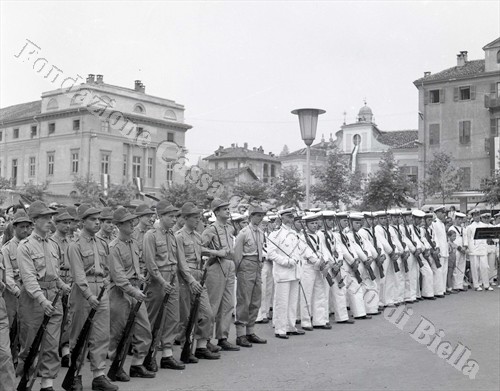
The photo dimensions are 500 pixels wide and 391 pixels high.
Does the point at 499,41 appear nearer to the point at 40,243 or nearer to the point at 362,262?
the point at 362,262

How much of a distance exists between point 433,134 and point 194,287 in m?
42.4

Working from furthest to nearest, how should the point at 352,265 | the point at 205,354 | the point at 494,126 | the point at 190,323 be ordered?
the point at 494,126
the point at 352,265
the point at 205,354
the point at 190,323

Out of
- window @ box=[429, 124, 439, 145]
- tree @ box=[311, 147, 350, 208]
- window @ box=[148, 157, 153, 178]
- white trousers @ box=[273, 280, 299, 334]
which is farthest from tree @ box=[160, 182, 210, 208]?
white trousers @ box=[273, 280, 299, 334]

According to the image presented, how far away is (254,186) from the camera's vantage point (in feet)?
111

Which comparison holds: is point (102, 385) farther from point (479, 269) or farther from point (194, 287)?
point (479, 269)

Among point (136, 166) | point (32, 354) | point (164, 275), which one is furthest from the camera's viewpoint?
point (136, 166)

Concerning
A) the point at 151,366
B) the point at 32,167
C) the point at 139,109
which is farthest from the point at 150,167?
the point at 151,366

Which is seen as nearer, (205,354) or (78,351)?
(78,351)

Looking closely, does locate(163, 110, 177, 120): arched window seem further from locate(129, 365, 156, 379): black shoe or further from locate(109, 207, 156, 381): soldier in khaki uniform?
locate(129, 365, 156, 379): black shoe

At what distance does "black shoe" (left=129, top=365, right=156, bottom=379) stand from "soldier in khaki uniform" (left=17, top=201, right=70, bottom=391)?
110 cm

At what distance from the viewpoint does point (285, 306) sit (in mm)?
10125

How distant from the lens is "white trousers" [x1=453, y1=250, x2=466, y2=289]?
16.4 meters

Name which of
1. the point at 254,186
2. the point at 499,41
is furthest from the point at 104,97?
the point at 499,41

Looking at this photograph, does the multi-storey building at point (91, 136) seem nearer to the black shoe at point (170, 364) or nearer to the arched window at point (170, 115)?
the arched window at point (170, 115)
